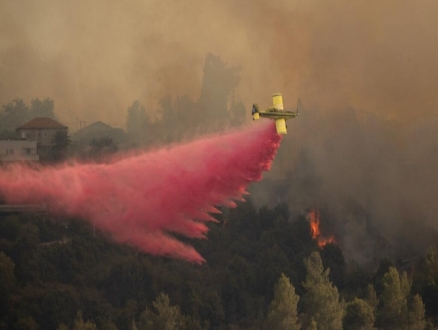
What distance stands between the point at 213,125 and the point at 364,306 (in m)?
28.1

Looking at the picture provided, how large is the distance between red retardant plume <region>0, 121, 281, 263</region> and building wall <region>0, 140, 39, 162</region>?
889 centimetres

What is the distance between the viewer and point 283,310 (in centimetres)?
5219

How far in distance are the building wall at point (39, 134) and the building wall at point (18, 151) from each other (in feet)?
14.9

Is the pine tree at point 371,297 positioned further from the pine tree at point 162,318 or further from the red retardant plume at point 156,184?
the pine tree at point 162,318

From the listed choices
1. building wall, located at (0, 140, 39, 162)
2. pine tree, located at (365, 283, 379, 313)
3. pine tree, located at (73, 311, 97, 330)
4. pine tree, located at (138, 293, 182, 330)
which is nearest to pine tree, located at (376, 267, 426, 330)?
pine tree, located at (365, 283, 379, 313)

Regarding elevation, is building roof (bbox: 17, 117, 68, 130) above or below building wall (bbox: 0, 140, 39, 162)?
above

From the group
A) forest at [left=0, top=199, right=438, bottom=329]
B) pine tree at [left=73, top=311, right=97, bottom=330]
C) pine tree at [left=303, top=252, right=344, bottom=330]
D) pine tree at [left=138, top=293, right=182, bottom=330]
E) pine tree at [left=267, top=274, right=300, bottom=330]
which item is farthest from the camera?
pine tree at [left=303, top=252, right=344, bottom=330]

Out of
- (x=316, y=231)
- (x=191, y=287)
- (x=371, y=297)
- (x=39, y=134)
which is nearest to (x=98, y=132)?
(x=39, y=134)

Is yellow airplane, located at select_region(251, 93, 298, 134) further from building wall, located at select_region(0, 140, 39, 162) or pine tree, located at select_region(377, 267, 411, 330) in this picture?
building wall, located at select_region(0, 140, 39, 162)

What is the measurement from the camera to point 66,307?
5169cm

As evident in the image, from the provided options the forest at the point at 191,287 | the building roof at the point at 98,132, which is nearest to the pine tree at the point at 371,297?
the forest at the point at 191,287

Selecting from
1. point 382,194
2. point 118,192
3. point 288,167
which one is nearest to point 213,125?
point 288,167

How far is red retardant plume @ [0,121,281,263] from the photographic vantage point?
54125 millimetres

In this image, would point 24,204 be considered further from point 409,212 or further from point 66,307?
point 409,212
